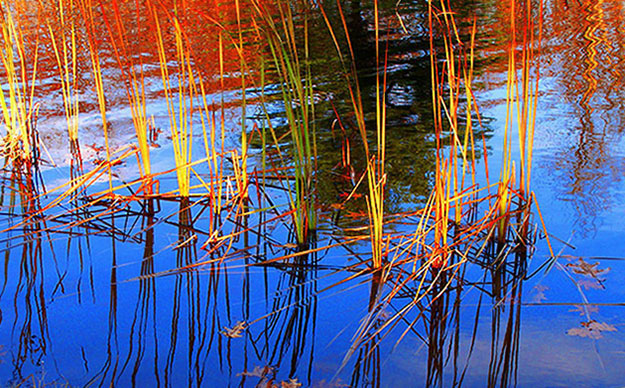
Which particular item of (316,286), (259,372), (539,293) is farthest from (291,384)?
(539,293)

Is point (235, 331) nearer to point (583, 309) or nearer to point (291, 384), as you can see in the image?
point (291, 384)

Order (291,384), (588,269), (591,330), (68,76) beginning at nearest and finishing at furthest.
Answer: (291,384) < (591,330) < (588,269) < (68,76)

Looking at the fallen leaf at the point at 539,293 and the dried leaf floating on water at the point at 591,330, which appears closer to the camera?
the dried leaf floating on water at the point at 591,330

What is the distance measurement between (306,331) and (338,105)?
3.21 meters

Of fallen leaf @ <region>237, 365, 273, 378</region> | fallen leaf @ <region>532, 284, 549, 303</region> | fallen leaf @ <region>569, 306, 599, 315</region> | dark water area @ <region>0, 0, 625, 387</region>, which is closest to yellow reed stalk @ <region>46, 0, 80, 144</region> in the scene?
dark water area @ <region>0, 0, 625, 387</region>

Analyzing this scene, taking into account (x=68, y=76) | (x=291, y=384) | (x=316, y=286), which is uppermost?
(x=68, y=76)

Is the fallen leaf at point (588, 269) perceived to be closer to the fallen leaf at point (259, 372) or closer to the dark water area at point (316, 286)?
the dark water area at point (316, 286)

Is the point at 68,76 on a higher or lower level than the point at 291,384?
higher

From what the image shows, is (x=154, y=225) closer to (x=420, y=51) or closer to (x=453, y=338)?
(x=453, y=338)

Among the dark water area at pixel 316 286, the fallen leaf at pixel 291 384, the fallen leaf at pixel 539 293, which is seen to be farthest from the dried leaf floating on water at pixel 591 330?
the fallen leaf at pixel 291 384

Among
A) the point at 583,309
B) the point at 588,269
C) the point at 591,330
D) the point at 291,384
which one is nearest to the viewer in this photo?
the point at 291,384

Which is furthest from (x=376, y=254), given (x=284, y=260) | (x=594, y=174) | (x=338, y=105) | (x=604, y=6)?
(x=604, y=6)

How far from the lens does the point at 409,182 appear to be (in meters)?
3.32

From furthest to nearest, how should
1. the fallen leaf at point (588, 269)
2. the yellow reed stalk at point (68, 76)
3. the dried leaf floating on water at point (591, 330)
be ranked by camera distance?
the yellow reed stalk at point (68, 76), the fallen leaf at point (588, 269), the dried leaf floating on water at point (591, 330)
